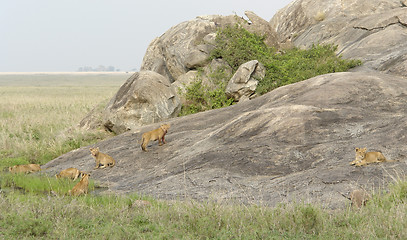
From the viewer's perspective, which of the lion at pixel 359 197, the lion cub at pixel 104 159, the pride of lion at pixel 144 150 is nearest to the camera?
the lion at pixel 359 197

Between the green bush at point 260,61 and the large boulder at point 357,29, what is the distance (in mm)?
1092

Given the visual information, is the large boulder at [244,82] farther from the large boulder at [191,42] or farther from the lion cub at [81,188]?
the lion cub at [81,188]

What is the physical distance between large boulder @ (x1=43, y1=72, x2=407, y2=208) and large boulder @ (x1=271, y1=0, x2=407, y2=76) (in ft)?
19.1

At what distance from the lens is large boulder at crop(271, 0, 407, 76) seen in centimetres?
1915

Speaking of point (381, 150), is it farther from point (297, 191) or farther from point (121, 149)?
point (121, 149)

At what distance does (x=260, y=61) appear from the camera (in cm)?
2180

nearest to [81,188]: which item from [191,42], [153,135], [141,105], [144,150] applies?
[144,150]

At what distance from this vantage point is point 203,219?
22.3 ft

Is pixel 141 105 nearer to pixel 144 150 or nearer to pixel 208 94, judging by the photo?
pixel 208 94

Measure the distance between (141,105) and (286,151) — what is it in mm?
9308

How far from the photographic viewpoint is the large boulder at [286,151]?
854 centimetres

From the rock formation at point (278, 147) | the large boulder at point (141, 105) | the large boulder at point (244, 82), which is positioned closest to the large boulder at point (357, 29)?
the rock formation at point (278, 147)

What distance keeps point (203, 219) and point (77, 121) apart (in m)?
17.2

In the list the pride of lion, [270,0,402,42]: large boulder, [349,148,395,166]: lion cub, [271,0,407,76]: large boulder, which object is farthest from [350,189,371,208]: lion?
[270,0,402,42]: large boulder
